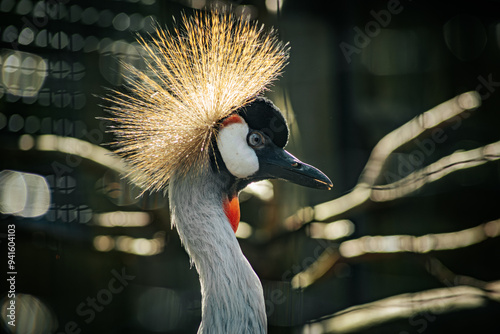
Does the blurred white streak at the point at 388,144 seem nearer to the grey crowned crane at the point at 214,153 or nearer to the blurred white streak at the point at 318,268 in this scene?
the blurred white streak at the point at 318,268

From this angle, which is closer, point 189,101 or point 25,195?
point 189,101

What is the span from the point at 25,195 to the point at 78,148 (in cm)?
23

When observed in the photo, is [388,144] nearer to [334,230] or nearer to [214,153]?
[334,230]

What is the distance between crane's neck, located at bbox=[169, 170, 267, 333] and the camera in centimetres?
90

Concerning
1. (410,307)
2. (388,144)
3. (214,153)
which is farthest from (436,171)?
(214,153)

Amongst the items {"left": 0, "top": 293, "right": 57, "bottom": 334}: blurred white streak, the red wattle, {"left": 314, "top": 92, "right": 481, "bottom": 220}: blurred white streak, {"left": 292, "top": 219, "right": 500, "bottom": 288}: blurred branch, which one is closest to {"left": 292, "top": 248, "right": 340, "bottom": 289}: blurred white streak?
{"left": 292, "top": 219, "right": 500, "bottom": 288}: blurred branch

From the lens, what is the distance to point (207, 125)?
0.94 metres

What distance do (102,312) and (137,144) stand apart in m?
0.79

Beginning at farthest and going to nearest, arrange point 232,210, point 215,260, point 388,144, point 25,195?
point 388,144 → point 25,195 → point 232,210 → point 215,260

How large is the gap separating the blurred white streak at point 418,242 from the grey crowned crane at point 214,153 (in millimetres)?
659

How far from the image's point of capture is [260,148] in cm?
98

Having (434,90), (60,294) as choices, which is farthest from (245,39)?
(60,294)

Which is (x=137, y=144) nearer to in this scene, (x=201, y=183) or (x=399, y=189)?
(x=201, y=183)

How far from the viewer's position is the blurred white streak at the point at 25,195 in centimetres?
140
